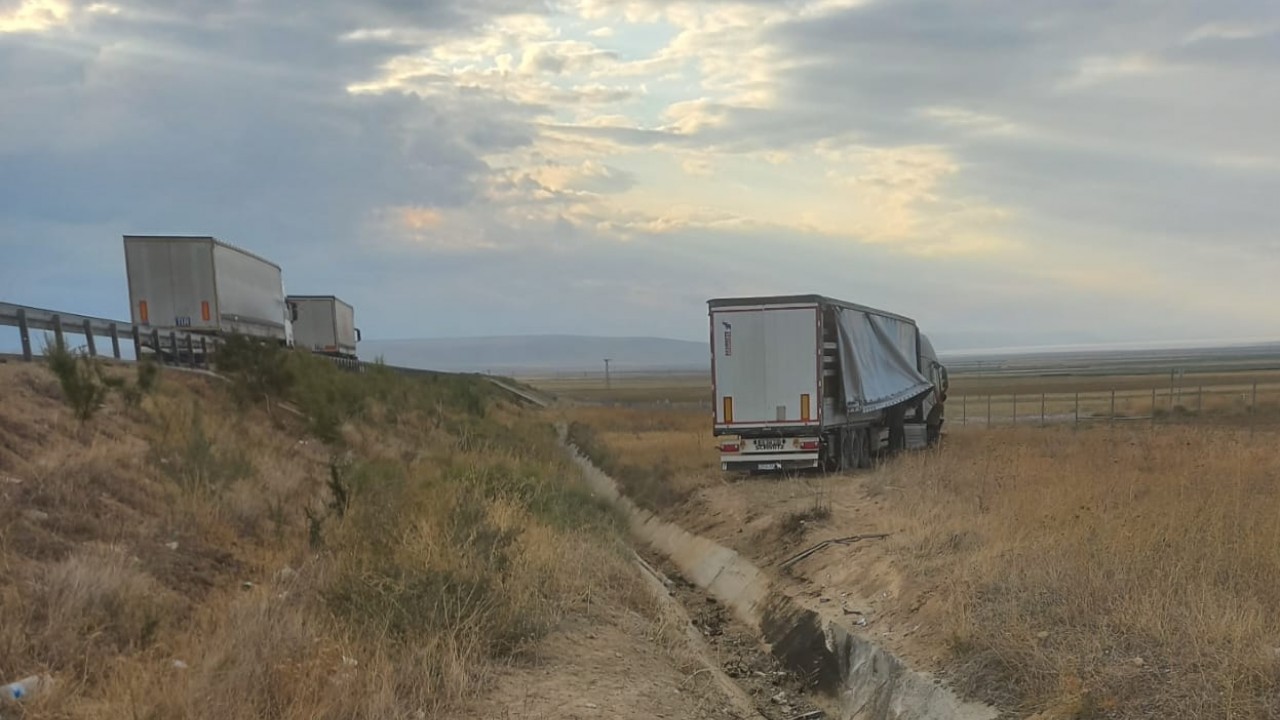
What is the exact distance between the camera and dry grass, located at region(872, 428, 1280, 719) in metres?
5.05

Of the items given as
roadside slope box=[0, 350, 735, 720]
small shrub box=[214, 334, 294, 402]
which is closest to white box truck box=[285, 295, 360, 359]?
small shrub box=[214, 334, 294, 402]

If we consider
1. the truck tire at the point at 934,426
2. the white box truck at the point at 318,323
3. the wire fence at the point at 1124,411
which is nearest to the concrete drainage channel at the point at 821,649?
the truck tire at the point at 934,426

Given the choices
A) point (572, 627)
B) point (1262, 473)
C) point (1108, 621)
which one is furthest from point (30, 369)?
point (1262, 473)

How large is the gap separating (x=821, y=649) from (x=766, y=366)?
910cm

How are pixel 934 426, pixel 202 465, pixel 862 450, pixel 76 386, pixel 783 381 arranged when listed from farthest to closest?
pixel 934 426
pixel 862 450
pixel 783 381
pixel 76 386
pixel 202 465

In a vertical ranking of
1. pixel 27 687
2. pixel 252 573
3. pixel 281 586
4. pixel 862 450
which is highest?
pixel 27 687

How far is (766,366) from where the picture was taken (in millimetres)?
17219

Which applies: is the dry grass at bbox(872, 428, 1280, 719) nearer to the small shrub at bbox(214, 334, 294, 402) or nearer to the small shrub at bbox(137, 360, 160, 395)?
the small shrub at bbox(137, 360, 160, 395)

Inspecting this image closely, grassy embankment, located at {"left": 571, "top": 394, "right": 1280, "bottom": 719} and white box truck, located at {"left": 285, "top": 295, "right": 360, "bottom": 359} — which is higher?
white box truck, located at {"left": 285, "top": 295, "right": 360, "bottom": 359}

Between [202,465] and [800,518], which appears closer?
[202,465]

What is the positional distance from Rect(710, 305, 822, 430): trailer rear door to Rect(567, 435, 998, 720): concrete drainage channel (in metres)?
3.30

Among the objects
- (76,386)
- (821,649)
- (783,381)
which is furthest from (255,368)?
(821,649)

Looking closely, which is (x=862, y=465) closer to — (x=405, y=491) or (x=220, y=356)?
(x=405, y=491)

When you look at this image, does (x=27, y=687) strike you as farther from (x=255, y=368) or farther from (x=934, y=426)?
(x=934, y=426)
